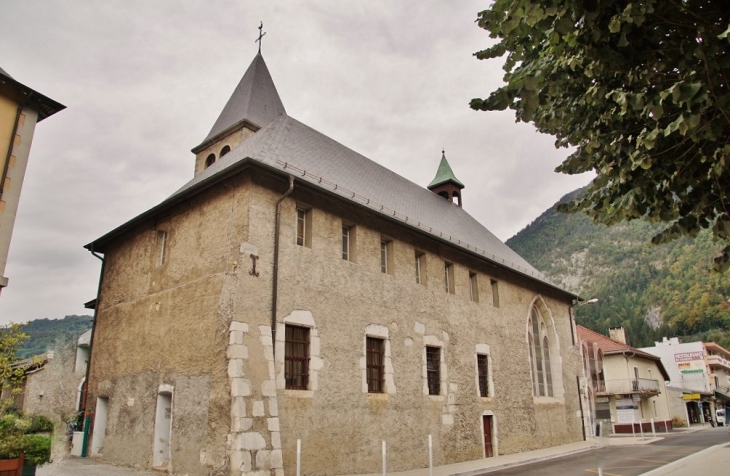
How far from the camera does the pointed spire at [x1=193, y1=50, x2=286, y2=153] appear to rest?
24609 mm

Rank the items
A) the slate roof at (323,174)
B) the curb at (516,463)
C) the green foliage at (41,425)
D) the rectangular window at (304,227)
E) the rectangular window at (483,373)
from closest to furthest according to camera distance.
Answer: the rectangular window at (304,227), the curb at (516,463), the slate roof at (323,174), the green foliage at (41,425), the rectangular window at (483,373)

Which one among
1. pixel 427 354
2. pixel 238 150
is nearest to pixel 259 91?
pixel 238 150

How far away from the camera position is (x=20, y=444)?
937 centimetres

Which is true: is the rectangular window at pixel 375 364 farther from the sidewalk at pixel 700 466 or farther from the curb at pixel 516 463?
the sidewalk at pixel 700 466

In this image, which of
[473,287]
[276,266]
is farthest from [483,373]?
[276,266]

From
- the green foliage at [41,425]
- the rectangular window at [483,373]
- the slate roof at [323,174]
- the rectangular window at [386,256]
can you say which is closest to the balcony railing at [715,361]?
the slate roof at [323,174]

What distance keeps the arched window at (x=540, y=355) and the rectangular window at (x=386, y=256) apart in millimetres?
10070

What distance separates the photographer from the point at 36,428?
1855cm

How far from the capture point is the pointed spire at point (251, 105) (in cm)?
2461

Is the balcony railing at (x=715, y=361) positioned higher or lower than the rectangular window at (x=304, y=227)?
lower

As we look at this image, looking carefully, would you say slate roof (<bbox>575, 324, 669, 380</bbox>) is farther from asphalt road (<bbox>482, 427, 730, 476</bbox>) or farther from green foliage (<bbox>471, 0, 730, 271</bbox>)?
green foliage (<bbox>471, 0, 730, 271</bbox>)

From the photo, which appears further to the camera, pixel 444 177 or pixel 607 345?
pixel 607 345

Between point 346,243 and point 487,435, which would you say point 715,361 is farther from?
point 346,243

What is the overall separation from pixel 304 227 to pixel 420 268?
17.6ft
